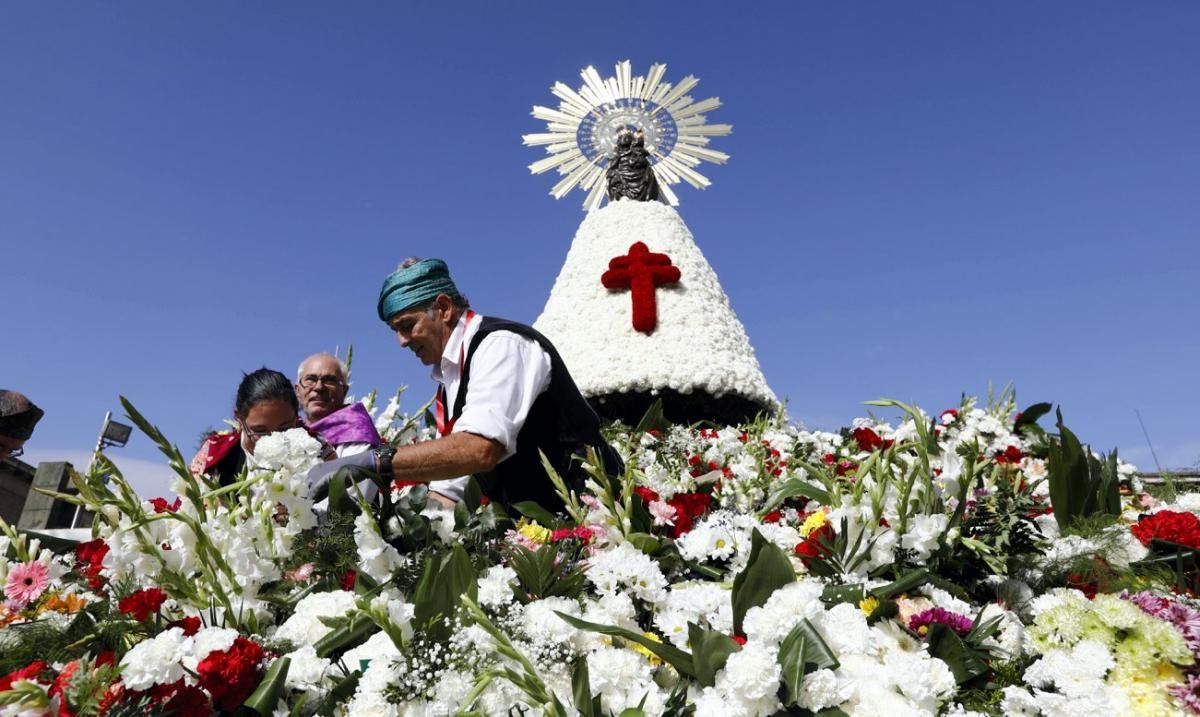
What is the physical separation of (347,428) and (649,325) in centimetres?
467

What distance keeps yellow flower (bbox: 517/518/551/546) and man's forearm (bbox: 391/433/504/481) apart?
0.23 metres

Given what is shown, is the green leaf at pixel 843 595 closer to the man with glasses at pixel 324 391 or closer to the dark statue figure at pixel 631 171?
the man with glasses at pixel 324 391

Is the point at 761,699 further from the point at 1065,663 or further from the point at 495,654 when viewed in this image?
the point at 1065,663

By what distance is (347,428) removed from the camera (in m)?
3.17

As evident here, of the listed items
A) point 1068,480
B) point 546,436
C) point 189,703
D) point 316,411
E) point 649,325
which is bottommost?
point 189,703

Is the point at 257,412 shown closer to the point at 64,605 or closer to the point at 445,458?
the point at 445,458

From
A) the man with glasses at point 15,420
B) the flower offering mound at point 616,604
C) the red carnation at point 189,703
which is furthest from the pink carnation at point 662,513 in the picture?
the man with glasses at point 15,420

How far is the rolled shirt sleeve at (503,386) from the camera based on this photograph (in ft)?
7.25

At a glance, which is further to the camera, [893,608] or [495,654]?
[893,608]

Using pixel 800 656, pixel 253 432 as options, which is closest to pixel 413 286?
pixel 253 432

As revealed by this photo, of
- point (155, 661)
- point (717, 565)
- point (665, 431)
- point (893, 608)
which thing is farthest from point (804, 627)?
point (665, 431)

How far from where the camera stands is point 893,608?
1.53m

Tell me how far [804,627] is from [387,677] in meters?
0.70

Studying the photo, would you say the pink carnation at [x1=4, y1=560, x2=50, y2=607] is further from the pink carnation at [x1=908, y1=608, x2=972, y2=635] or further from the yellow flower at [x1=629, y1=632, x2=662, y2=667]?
the pink carnation at [x1=908, y1=608, x2=972, y2=635]
